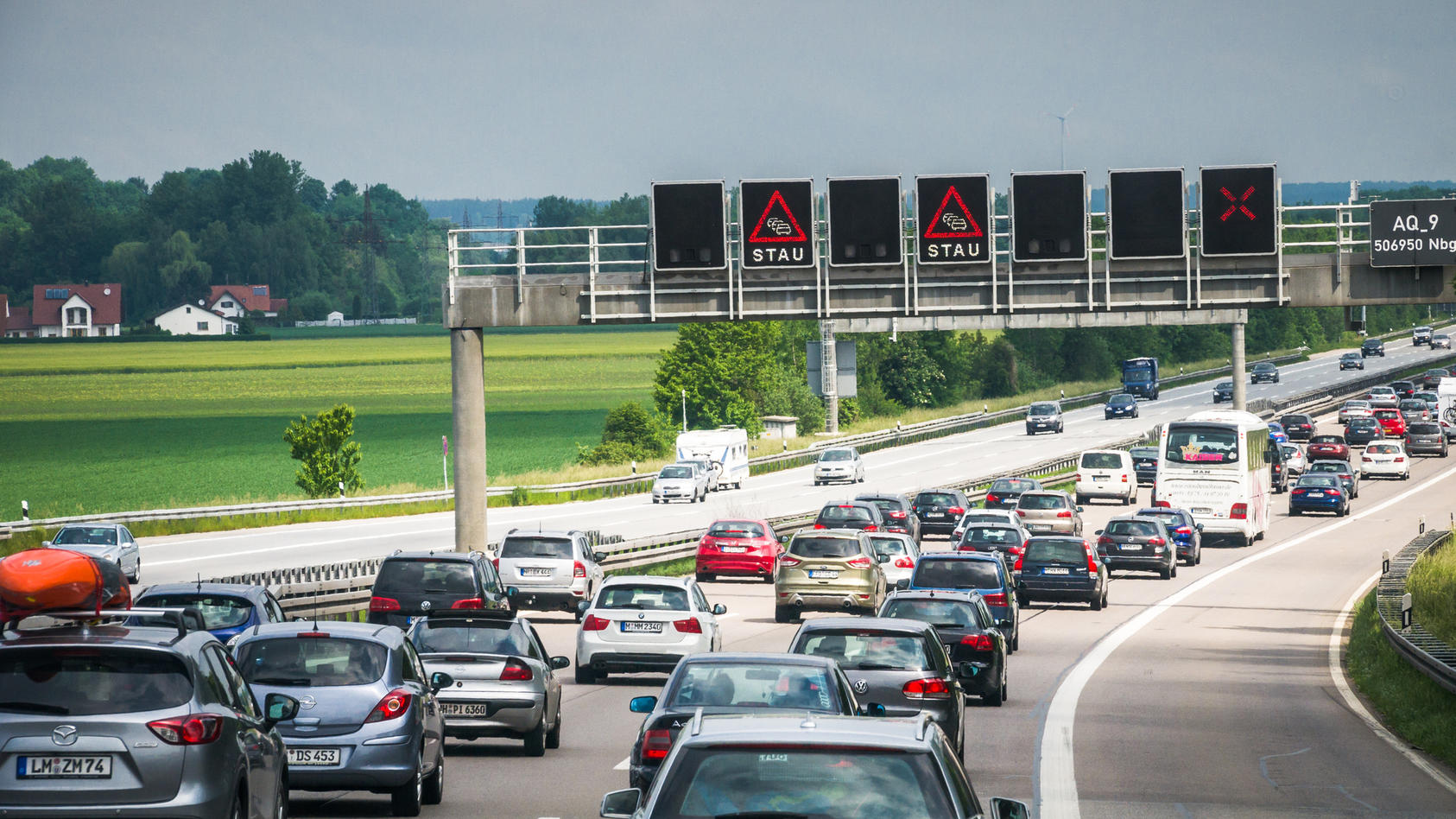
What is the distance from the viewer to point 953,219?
37.1 meters

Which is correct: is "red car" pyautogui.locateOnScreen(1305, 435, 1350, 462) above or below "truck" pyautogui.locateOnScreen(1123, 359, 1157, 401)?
below

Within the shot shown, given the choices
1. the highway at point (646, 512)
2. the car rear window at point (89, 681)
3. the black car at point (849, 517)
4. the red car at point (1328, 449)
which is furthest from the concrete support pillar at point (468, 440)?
the red car at point (1328, 449)

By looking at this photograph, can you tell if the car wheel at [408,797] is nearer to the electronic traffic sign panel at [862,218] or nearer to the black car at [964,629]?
the black car at [964,629]

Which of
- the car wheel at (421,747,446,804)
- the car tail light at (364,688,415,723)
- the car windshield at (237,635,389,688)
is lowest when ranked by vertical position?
the car wheel at (421,747,446,804)

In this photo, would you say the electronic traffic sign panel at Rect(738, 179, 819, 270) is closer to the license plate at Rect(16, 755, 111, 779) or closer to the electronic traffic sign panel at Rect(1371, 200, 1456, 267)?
the electronic traffic sign panel at Rect(1371, 200, 1456, 267)

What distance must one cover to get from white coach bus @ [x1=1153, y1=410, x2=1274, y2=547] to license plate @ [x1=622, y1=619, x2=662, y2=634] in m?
32.0

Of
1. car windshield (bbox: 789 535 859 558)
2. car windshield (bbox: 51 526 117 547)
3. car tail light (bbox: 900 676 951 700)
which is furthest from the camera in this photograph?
car windshield (bbox: 51 526 117 547)

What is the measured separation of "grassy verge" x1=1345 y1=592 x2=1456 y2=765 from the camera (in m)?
19.5

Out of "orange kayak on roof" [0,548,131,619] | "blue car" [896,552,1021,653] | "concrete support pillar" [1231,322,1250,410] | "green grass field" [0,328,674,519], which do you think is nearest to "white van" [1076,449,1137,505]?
"concrete support pillar" [1231,322,1250,410]

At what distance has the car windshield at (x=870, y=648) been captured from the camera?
17.1 m

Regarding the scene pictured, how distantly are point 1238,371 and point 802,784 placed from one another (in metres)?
69.4

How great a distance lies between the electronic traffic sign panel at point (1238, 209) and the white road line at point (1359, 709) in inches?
294

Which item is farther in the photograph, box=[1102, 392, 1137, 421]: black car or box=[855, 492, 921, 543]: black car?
box=[1102, 392, 1137, 421]: black car

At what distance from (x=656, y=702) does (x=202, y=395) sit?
145 meters
